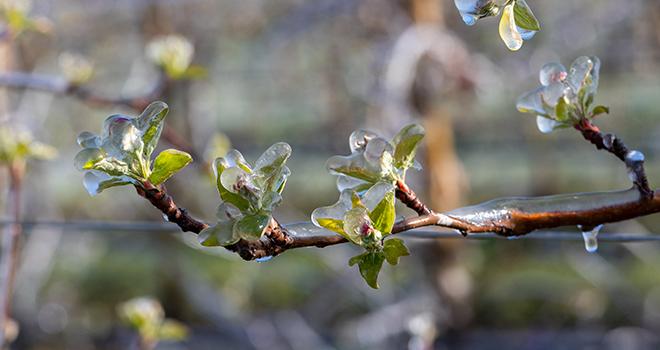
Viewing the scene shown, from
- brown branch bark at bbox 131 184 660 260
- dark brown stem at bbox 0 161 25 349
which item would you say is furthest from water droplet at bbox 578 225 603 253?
dark brown stem at bbox 0 161 25 349

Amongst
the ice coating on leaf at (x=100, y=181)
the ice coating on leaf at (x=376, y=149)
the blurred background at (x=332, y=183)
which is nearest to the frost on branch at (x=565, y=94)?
the ice coating on leaf at (x=376, y=149)

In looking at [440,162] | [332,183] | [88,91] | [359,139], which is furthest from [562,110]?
[332,183]

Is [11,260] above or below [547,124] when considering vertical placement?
below

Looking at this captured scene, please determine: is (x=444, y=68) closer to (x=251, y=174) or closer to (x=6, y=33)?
(x=6, y=33)

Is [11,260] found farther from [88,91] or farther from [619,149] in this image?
[619,149]

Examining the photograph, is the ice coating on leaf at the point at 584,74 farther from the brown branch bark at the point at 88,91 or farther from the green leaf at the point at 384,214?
the brown branch bark at the point at 88,91

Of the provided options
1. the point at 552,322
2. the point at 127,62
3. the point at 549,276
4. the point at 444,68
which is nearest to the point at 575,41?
the point at 444,68
